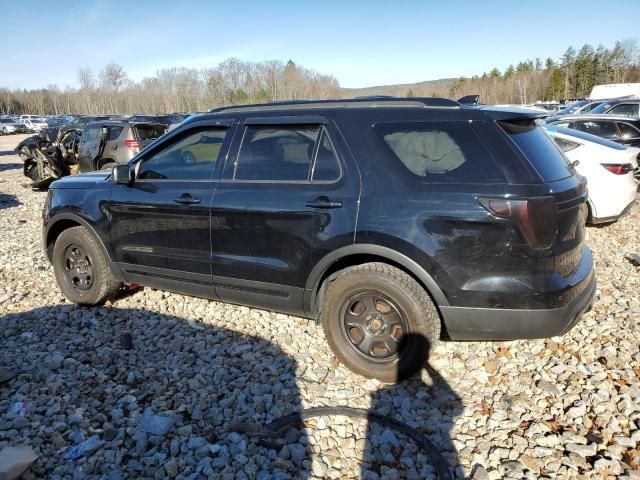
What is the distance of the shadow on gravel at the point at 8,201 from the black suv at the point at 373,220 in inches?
326

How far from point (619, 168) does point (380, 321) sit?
5.27m

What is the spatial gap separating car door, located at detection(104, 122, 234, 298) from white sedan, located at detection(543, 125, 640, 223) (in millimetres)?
5119

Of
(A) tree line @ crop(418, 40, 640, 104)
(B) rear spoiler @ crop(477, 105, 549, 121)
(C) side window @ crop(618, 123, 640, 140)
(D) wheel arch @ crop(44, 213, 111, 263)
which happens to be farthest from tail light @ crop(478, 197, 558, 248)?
(A) tree line @ crop(418, 40, 640, 104)

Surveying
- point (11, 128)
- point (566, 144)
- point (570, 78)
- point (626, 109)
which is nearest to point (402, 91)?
point (570, 78)

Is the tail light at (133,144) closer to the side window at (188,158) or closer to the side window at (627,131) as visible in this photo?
the side window at (188,158)

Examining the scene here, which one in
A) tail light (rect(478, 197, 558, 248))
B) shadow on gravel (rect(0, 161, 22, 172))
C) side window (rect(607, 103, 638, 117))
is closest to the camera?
tail light (rect(478, 197, 558, 248))

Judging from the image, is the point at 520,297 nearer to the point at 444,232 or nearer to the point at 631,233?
the point at 444,232

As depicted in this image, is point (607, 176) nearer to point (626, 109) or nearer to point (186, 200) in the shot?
point (186, 200)

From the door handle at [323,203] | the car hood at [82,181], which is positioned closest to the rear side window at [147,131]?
the car hood at [82,181]

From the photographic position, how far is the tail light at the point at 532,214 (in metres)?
2.70

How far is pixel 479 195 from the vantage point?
9.12 ft

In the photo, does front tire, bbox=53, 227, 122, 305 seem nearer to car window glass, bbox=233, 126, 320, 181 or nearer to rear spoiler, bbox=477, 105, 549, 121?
car window glass, bbox=233, 126, 320, 181

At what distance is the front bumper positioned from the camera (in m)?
2.84

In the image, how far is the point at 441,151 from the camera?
9.83 feet
